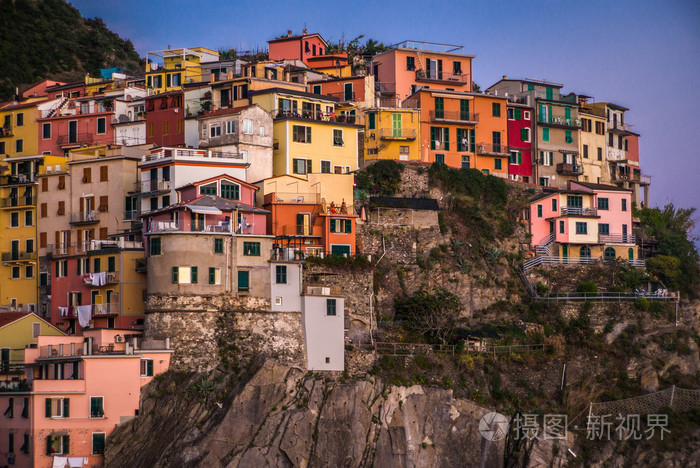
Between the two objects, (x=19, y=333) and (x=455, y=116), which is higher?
(x=455, y=116)

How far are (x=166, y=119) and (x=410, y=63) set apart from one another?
23.4 m

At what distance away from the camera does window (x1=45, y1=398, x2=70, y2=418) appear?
209 ft

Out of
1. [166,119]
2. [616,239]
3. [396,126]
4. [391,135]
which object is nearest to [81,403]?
[166,119]

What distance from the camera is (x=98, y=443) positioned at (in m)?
63.4

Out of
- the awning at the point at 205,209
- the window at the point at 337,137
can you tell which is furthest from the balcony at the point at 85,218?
the window at the point at 337,137

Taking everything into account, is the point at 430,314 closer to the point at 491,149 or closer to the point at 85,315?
the point at 85,315

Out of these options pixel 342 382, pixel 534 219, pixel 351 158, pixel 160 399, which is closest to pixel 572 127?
pixel 534 219

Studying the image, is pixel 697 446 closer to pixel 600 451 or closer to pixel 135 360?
pixel 600 451

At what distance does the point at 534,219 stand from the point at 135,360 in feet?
115

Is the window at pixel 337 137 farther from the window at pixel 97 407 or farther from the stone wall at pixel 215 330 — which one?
the window at pixel 97 407

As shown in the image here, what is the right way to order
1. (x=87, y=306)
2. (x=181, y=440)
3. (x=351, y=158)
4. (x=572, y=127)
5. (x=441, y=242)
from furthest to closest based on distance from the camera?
(x=572, y=127) < (x=351, y=158) < (x=441, y=242) < (x=87, y=306) < (x=181, y=440)

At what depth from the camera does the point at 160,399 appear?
6394cm

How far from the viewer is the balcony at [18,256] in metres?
80.2

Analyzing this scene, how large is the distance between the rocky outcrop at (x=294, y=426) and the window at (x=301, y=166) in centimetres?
1936
